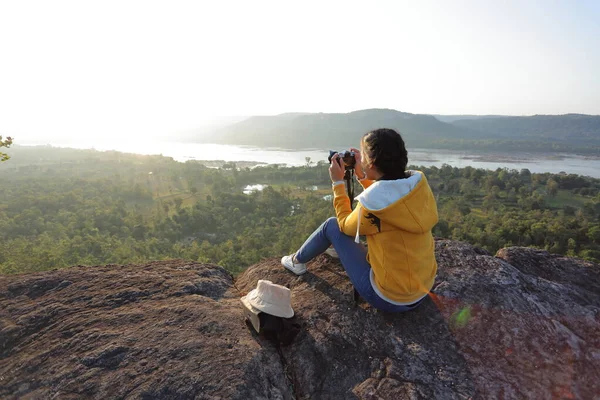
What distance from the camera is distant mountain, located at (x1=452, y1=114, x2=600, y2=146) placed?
110875 millimetres

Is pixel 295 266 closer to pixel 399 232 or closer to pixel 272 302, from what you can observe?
pixel 272 302

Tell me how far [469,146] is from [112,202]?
307ft

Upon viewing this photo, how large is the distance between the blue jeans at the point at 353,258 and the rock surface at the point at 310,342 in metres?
0.18

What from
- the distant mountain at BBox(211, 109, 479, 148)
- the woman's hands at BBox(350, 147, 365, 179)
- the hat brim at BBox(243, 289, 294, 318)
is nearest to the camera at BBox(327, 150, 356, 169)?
the woman's hands at BBox(350, 147, 365, 179)

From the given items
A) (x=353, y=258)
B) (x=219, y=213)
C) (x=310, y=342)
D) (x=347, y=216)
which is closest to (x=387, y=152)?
(x=347, y=216)

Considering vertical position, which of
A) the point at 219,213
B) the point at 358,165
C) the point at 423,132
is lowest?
the point at 219,213

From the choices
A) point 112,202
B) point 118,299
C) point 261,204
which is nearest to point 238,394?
point 118,299

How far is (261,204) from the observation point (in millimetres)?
38594

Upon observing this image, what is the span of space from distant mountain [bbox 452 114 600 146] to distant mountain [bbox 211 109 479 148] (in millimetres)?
13994

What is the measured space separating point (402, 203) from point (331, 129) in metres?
130

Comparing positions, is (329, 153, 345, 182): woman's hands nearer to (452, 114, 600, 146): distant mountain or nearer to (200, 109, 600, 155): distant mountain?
(200, 109, 600, 155): distant mountain

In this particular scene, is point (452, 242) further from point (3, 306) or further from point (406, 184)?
point (3, 306)

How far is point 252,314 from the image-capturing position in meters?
2.16

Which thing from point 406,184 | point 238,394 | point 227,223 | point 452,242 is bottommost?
point 227,223
